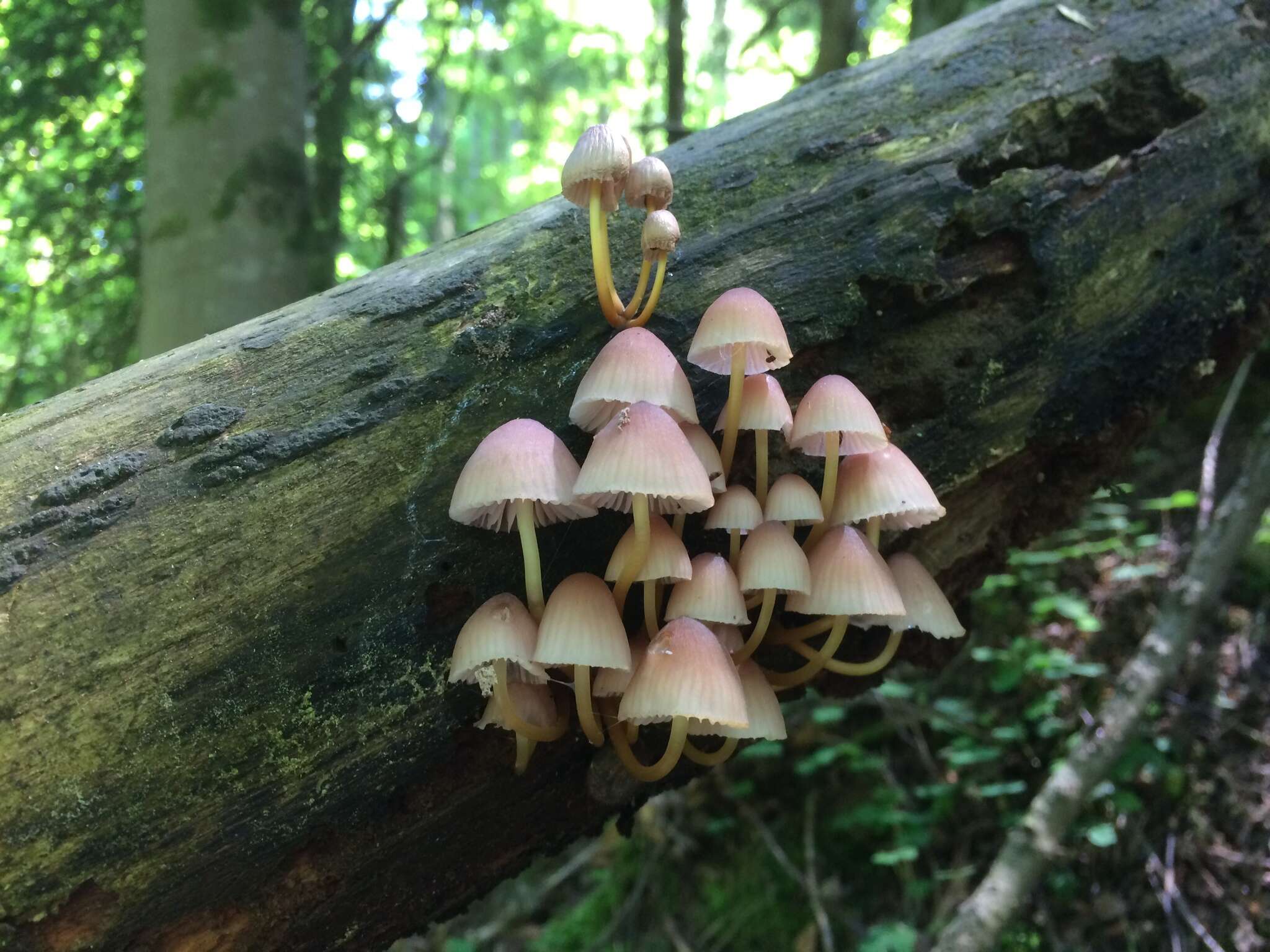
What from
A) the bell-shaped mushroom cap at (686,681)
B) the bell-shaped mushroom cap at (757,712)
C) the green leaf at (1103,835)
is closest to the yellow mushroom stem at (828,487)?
the bell-shaped mushroom cap at (757,712)

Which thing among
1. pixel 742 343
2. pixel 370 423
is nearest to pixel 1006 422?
pixel 742 343

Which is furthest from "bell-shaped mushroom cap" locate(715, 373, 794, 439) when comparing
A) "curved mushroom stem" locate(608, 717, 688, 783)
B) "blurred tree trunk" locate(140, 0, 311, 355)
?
"blurred tree trunk" locate(140, 0, 311, 355)

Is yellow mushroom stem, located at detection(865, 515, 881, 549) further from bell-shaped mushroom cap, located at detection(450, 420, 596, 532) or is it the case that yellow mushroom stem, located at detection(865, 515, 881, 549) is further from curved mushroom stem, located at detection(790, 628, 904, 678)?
bell-shaped mushroom cap, located at detection(450, 420, 596, 532)

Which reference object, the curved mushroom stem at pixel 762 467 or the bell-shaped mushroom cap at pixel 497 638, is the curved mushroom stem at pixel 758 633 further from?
the bell-shaped mushroom cap at pixel 497 638

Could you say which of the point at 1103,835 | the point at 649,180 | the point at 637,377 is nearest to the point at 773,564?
the point at 637,377

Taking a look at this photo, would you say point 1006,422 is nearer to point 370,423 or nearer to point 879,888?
point 370,423

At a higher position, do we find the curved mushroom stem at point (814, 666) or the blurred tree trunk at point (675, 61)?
the blurred tree trunk at point (675, 61)
